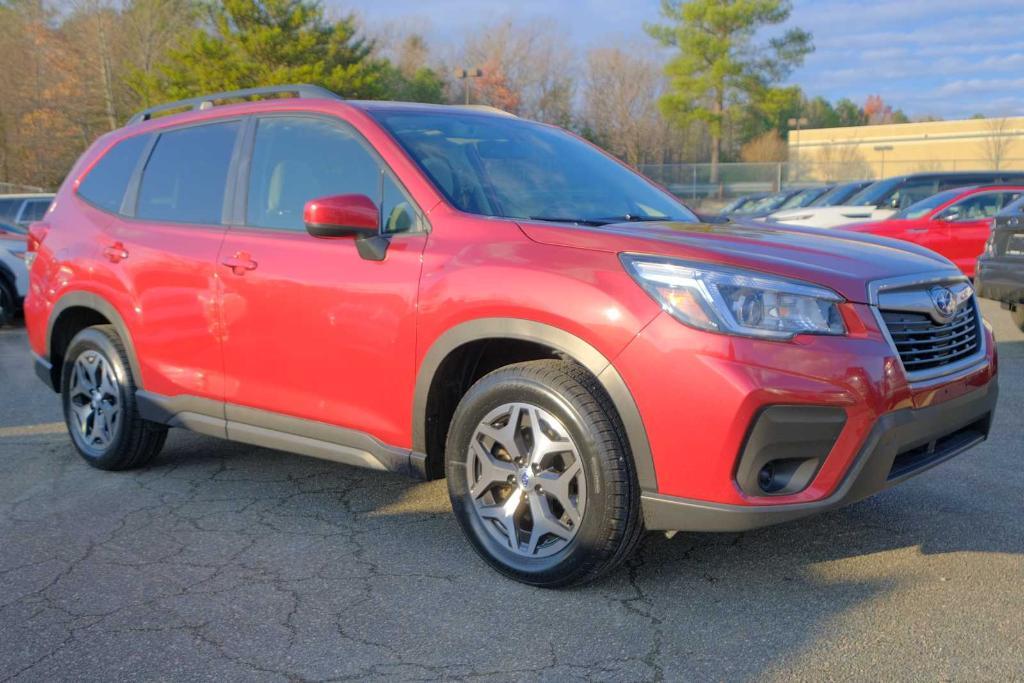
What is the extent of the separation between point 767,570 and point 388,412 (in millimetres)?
1572

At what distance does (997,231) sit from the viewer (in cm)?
912

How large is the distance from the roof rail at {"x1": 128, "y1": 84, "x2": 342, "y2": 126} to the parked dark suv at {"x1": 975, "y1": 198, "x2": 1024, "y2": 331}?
6.72 m

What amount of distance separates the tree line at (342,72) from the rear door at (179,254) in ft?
118

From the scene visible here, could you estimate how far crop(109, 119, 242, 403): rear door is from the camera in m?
4.55

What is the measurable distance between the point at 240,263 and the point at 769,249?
230cm

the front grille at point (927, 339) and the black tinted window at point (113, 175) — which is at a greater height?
the black tinted window at point (113, 175)

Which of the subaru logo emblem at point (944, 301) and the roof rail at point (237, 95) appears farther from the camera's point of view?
the roof rail at point (237, 95)

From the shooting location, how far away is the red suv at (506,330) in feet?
10.2

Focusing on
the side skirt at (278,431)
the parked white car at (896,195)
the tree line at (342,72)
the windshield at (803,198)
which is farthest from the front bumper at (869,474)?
the tree line at (342,72)

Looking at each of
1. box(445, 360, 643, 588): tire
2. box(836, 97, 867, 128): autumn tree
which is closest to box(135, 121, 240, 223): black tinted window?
box(445, 360, 643, 588): tire

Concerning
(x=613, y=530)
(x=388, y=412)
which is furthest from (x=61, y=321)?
(x=613, y=530)

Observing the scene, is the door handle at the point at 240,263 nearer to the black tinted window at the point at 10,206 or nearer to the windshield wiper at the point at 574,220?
the windshield wiper at the point at 574,220

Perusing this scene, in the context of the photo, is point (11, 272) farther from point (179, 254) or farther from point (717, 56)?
point (717, 56)

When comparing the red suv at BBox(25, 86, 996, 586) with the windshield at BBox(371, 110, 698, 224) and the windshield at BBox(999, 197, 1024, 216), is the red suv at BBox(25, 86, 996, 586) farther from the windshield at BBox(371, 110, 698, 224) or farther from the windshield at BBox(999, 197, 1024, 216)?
the windshield at BBox(999, 197, 1024, 216)
